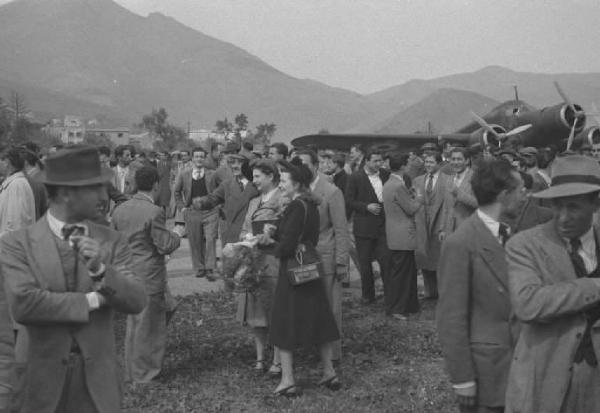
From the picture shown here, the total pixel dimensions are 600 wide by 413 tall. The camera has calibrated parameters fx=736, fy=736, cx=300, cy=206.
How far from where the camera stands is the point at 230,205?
9.93 m

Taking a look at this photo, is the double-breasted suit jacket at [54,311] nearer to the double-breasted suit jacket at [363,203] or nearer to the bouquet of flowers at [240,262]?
the bouquet of flowers at [240,262]

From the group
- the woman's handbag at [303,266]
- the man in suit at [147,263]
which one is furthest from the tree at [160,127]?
the woman's handbag at [303,266]

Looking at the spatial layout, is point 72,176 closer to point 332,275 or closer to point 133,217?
point 133,217

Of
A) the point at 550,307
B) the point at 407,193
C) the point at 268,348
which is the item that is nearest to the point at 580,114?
the point at 407,193

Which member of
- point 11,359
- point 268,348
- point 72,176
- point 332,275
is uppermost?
point 72,176

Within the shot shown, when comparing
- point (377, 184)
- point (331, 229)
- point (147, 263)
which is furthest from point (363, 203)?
point (147, 263)

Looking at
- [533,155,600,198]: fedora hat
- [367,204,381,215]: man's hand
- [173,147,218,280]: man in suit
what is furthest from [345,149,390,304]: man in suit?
[533,155,600,198]: fedora hat

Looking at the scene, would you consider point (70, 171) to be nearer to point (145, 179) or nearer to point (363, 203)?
point (145, 179)

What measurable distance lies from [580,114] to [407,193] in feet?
51.0

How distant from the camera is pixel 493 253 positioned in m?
3.71

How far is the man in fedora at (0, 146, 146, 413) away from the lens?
10.1 feet

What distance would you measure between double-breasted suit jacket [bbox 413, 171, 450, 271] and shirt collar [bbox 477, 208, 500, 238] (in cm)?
558

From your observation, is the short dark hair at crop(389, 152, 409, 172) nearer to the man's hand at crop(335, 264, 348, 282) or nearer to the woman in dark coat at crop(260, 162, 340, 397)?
the man's hand at crop(335, 264, 348, 282)

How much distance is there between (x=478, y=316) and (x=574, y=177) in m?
0.94
